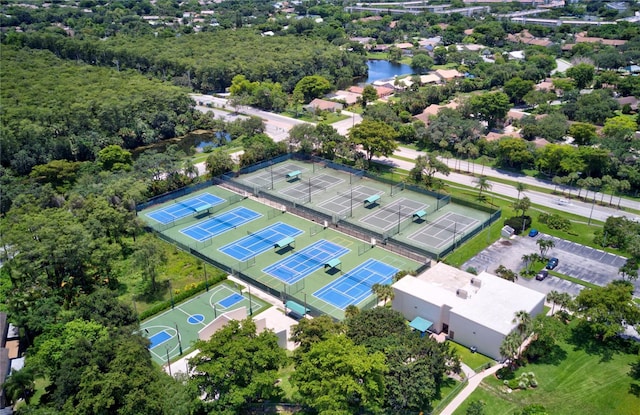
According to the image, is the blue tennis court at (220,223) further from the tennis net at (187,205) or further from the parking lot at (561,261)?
the parking lot at (561,261)

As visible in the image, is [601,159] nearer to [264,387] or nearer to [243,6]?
[264,387]

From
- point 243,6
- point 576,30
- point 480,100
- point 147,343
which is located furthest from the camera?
point 243,6

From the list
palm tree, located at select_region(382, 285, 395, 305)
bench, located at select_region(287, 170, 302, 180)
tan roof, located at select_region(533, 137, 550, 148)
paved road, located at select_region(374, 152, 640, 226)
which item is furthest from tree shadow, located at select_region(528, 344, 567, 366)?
tan roof, located at select_region(533, 137, 550, 148)

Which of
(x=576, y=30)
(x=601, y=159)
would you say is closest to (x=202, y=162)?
(x=601, y=159)

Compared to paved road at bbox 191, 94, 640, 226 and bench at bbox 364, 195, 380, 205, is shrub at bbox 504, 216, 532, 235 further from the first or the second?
bench at bbox 364, 195, 380, 205

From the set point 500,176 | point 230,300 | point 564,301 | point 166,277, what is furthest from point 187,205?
point 564,301
